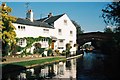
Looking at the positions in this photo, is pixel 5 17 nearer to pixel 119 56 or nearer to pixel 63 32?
pixel 119 56

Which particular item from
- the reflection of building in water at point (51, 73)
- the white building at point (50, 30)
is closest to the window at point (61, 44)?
the white building at point (50, 30)

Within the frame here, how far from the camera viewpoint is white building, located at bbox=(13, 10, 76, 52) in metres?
32.8

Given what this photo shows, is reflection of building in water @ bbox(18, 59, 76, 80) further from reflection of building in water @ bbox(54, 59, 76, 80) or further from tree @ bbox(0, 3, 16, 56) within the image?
tree @ bbox(0, 3, 16, 56)

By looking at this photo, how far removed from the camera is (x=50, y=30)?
40188 millimetres

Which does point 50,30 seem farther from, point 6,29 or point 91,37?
point 91,37

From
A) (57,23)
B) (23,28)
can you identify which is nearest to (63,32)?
(57,23)

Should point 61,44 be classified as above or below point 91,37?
below

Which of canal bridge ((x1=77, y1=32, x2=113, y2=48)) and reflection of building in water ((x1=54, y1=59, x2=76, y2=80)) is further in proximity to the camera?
canal bridge ((x1=77, y1=32, x2=113, y2=48))

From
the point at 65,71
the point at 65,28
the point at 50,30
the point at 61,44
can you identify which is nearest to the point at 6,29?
the point at 65,71

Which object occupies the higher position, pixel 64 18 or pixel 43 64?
pixel 64 18

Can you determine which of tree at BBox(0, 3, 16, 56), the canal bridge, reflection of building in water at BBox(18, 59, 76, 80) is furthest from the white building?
reflection of building in water at BBox(18, 59, 76, 80)

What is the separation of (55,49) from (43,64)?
16368 mm

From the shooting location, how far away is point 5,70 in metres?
17.8

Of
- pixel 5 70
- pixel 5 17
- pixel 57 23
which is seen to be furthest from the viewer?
pixel 57 23
